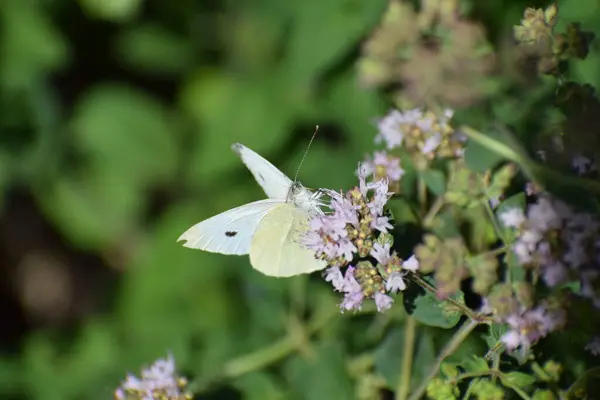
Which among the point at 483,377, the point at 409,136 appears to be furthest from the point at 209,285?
the point at 483,377

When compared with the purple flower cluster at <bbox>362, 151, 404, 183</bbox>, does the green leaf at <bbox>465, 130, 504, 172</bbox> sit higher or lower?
lower

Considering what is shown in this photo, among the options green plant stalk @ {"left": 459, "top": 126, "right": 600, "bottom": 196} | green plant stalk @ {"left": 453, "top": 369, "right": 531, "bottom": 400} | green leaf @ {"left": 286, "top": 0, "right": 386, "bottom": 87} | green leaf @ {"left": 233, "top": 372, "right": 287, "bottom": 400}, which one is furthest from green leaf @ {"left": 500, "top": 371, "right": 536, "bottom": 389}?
green leaf @ {"left": 286, "top": 0, "right": 386, "bottom": 87}

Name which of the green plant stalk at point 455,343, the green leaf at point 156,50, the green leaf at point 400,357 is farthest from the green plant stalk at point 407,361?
the green leaf at point 156,50

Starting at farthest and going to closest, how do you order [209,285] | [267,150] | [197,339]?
[209,285], [267,150], [197,339]

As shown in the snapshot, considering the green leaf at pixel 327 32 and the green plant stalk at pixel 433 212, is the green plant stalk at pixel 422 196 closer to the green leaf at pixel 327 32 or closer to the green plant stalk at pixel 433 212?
the green plant stalk at pixel 433 212

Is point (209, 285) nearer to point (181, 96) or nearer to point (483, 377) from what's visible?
point (181, 96)

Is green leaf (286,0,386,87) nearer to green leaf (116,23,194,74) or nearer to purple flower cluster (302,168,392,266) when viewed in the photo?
green leaf (116,23,194,74)

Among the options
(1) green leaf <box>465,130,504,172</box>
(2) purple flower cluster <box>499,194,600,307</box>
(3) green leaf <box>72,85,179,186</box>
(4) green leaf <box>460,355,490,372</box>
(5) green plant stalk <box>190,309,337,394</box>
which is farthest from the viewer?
(3) green leaf <box>72,85,179,186</box>
